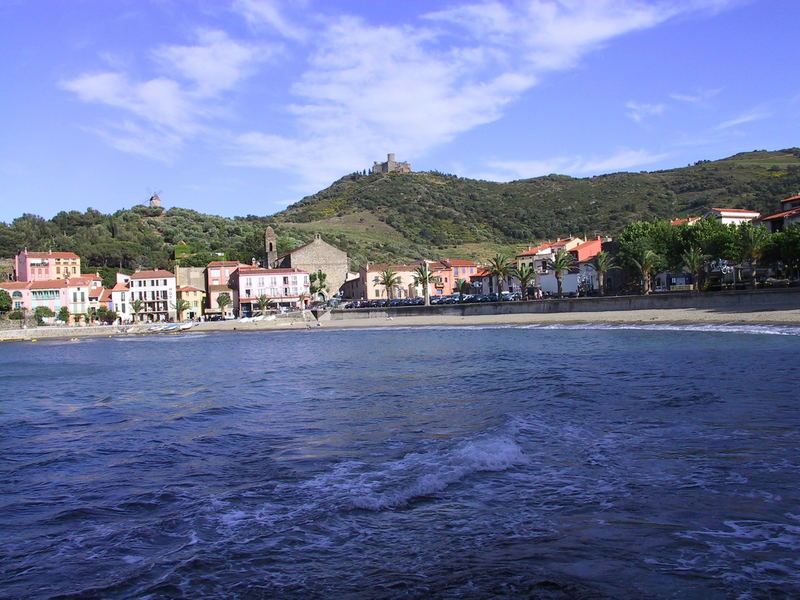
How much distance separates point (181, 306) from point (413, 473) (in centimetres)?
8492

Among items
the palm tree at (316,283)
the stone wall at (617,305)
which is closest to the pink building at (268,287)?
the palm tree at (316,283)

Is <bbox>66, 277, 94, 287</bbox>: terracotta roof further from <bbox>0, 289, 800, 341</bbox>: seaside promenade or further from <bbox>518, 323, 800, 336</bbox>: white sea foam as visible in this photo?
<bbox>518, 323, 800, 336</bbox>: white sea foam

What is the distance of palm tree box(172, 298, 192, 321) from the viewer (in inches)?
3516

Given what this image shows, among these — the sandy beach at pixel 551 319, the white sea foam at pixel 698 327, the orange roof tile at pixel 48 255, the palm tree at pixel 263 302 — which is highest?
the orange roof tile at pixel 48 255

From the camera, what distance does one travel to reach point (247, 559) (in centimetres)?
684

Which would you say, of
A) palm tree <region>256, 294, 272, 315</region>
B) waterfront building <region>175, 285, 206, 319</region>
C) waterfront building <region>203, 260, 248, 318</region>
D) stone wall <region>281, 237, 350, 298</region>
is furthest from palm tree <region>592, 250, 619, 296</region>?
waterfront building <region>175, 285, 206, 319</region>

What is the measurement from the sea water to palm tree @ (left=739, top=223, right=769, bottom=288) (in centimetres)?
3427

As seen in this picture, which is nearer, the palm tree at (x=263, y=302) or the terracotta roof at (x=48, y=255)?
the palm tree at (x=263, y=302)

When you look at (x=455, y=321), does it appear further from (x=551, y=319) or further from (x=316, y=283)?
(x=316, y=283)

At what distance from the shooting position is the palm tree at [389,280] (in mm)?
83562

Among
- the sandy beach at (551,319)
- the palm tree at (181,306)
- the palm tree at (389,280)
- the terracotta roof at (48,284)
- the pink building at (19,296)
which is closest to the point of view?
the sandy beach at (551,319)

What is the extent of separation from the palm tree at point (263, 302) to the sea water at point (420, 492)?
66041 mm

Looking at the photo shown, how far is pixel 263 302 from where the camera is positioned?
85812mm

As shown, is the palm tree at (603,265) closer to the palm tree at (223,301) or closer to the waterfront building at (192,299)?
the palm tree at (223,301)
